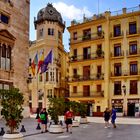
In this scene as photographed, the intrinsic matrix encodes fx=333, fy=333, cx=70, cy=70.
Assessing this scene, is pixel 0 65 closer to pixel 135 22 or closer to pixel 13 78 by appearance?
pixel 13 78

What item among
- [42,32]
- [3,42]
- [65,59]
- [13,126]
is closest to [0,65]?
[3,42]

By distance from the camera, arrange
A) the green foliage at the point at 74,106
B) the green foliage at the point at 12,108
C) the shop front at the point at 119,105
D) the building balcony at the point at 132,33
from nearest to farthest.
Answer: the green foliage at the point at 12,108 < the green foliage at the point at 74,106 < the building balcony at the point at 132,33 < the shop front at the point at 119,105

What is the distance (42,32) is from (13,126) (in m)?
50.6

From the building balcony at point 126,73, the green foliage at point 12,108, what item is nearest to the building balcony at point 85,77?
the building balcony at point 126,73

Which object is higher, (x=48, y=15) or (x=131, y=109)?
(x=48, y=15)

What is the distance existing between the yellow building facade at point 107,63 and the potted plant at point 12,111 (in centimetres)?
3381

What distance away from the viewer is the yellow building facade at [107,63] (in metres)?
47.8

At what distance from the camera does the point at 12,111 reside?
1362 cm

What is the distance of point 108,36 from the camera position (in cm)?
5062

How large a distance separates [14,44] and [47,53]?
1050 inches

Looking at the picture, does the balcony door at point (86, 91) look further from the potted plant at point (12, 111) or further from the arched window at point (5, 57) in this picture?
the potted plant at point (12, 111)

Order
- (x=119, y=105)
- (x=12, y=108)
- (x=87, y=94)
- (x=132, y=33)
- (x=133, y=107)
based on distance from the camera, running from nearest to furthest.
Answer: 1. (x=12, y=108)
2. (x=133, y=107)
3. (x=119, y=105)
4. (x=132, y=33)
5. (x=87, y=94)

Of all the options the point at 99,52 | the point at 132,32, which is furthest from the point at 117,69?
the point at 132,32

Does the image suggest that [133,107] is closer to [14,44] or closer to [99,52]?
[99,52]
